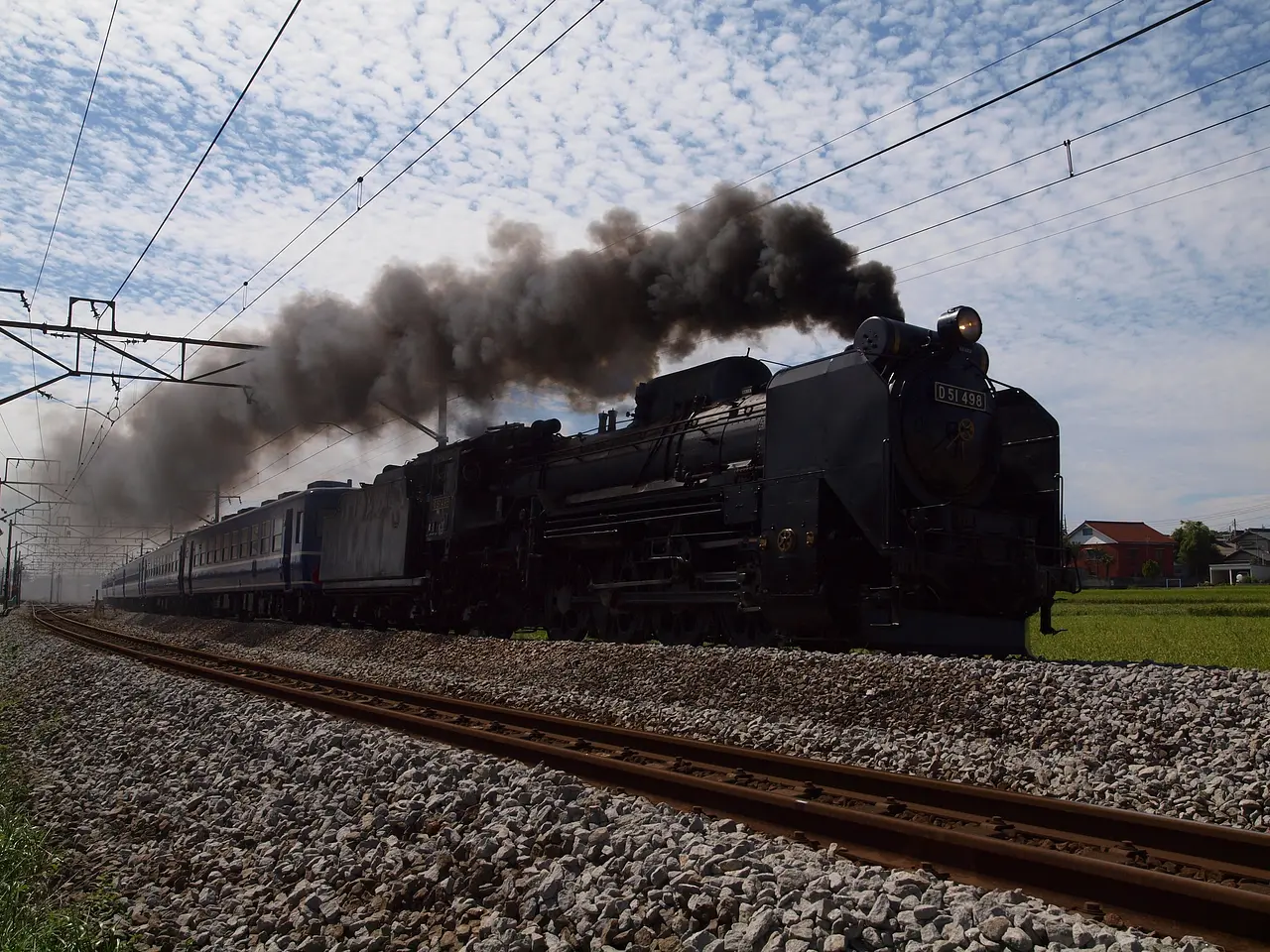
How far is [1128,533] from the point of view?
311ft

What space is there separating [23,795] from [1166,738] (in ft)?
26.2

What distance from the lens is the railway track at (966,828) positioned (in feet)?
11.7

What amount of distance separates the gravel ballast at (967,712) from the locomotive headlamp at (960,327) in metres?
3.53

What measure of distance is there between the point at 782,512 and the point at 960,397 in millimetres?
2184

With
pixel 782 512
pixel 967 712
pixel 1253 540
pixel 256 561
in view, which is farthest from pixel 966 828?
pixel 1253 540

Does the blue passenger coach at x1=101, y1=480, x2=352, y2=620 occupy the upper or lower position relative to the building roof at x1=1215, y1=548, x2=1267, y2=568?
lower

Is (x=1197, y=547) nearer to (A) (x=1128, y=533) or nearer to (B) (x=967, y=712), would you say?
(A) (x=1128, y=533)

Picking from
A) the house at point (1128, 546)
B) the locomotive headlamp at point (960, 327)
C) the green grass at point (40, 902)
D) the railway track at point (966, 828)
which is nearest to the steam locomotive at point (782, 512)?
the locomotive headlamp at point (960, 327)

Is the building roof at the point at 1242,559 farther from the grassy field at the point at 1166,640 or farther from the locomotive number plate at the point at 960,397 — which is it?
the locomotive number plate at the point at 960,397

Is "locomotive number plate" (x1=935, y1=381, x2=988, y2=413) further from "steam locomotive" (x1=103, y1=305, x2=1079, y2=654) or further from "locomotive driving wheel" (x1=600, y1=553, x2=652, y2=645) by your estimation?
"locomotive driving wheel" (x1=600, y1=553, x2=652, y2=645)

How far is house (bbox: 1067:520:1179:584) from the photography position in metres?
85.0

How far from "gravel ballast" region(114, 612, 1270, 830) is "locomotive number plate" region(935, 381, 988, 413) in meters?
2.85

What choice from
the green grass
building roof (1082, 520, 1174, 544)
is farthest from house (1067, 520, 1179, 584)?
the green grass

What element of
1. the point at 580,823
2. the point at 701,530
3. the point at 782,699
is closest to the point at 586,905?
the point at 580,823
